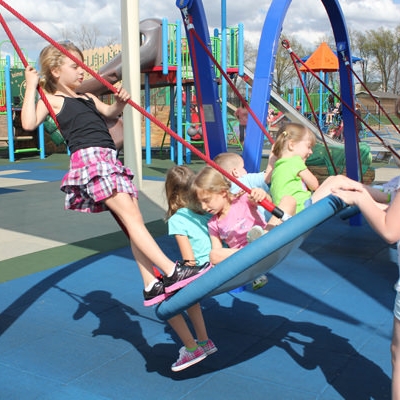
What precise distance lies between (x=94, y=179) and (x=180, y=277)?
68cm

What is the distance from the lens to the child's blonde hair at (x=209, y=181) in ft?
10.1

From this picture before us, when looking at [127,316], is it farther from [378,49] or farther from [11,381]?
[378,49]

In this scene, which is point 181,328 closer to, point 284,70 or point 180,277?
point 180,277

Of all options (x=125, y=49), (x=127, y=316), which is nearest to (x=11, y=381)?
(x=127, y=316)

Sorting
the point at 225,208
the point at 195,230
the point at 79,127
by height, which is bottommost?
the point at 195,230

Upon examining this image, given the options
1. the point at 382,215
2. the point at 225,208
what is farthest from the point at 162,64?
the point at 382,215

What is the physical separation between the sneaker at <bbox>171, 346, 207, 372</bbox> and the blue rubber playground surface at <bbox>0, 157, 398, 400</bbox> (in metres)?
0.07

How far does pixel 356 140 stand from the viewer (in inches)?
255

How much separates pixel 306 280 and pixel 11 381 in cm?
260

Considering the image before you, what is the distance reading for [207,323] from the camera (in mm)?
3775

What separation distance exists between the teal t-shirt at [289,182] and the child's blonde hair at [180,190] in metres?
0.80

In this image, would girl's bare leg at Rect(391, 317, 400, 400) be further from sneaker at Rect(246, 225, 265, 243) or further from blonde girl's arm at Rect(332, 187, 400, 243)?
sneaker at Rect(246, 225, 265, 243)

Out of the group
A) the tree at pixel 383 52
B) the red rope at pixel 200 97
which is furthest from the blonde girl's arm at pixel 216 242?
the tree at pixel 383 52

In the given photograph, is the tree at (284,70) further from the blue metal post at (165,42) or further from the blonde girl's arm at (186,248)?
the blonde girl's arm at (186,248)
